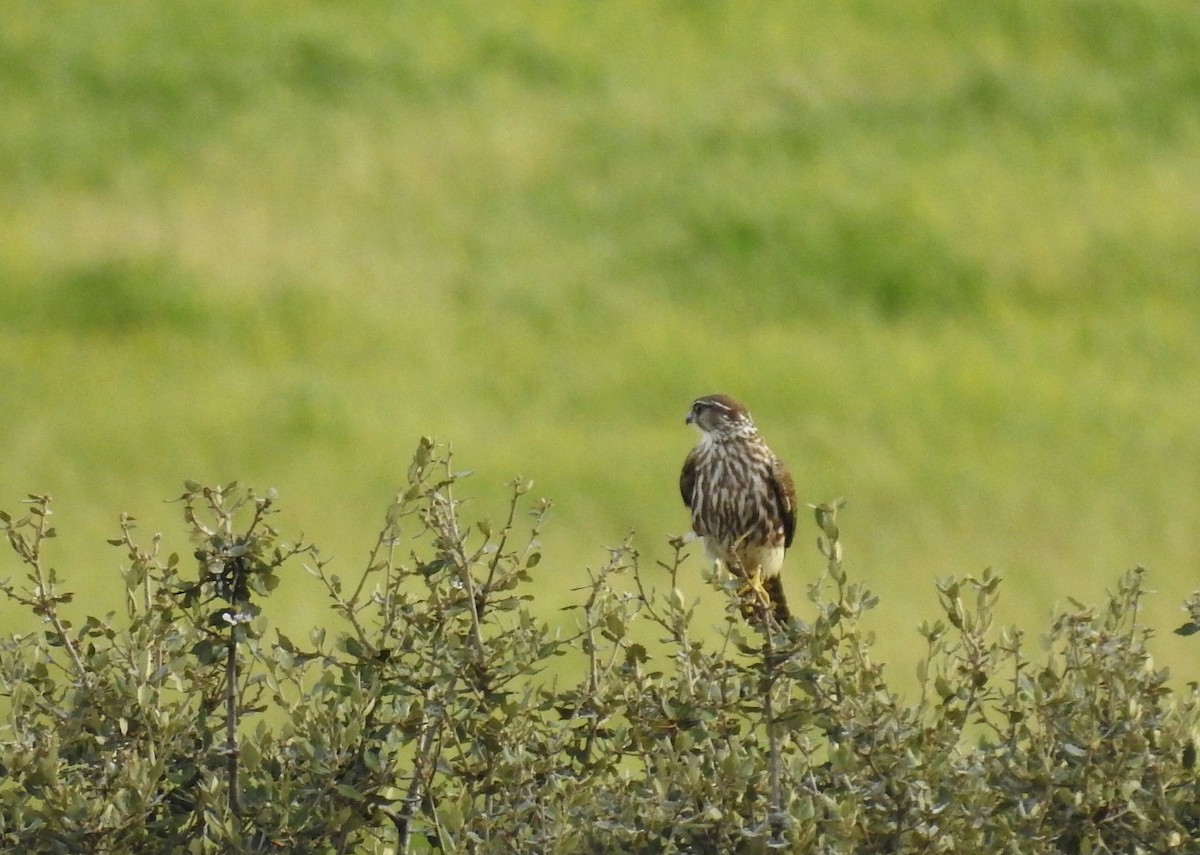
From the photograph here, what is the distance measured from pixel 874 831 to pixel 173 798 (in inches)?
56.7

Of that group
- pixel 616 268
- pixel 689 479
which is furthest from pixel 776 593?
pixel 616 268

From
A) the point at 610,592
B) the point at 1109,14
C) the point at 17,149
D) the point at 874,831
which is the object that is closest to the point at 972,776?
the point at 874,831

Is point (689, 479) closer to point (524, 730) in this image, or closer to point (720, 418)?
point (720, 418)

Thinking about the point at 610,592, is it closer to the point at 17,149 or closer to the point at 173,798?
the point at 173,798

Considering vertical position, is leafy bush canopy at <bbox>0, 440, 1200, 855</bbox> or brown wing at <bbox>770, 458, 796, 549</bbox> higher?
brown wing at <bbox>770, 458, 796, 549</bbox>

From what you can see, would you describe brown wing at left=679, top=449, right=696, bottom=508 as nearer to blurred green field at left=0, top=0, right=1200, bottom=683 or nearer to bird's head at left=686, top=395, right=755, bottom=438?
bird's head at left=686, top=395, right=755, bottom=438

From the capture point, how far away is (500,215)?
2377 centimetres

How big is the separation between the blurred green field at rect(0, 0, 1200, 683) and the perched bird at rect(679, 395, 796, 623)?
7.09 meters

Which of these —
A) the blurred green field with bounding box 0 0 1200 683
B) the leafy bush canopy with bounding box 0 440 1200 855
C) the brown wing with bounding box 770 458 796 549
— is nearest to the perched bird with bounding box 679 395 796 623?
the brown wing with bounding box 770 458 796 549

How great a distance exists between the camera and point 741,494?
770 centimetres

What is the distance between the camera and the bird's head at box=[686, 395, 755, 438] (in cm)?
783

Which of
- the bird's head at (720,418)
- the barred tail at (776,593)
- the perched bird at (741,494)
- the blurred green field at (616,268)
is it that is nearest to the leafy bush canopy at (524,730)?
the barred tail at (776,593)

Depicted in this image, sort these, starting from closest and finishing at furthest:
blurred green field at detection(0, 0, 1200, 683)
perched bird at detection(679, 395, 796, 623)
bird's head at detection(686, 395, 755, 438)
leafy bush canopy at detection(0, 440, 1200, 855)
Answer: leafy bush canopy at detection(0, 440, 1200, 855) < perched bird at detection(679, 395, 796, 623) < bird's head at detection(686, 395, 755, 438) < blurred green field at detection(0, 0, 1200, 683)

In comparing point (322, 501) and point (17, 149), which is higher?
point (17, 149)
